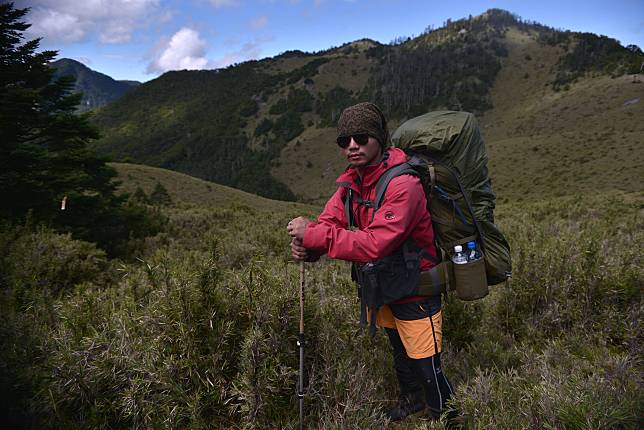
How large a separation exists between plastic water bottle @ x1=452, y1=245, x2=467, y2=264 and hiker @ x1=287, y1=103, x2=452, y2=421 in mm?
132

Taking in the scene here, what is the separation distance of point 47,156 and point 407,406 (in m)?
10.4

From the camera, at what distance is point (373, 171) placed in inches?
88.3

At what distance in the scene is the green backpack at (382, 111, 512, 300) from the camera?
86.0 inches

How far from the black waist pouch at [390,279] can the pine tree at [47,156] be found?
909 centimetres

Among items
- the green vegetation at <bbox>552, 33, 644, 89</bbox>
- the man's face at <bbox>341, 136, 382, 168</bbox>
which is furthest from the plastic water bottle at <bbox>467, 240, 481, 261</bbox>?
the green vegetation at <bbox>552, 33, 644, 89</bbox>

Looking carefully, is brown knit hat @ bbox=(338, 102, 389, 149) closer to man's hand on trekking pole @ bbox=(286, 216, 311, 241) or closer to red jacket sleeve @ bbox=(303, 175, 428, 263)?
red jacket sleeve @ bbox=(303, 175, 428, 263)

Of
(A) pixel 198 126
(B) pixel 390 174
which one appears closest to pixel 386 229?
(B) pixel 390 174

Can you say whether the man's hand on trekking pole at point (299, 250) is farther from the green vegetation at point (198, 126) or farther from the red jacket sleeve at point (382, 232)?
the green vegetation at point (198, 126)

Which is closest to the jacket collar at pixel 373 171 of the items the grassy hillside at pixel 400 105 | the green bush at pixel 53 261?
the green bush at pixel 53 261

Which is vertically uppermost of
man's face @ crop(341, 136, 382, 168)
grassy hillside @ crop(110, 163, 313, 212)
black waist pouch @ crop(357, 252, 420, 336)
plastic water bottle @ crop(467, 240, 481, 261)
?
man's face @ crop(341, 136, 382, 168)

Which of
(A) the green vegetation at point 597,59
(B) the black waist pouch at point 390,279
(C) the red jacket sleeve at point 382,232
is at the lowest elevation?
(B) the black waist pouch at point 390,279

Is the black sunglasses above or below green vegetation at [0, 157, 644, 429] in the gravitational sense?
above

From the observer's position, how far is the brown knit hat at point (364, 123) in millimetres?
2137

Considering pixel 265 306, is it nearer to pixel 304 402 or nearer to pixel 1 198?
pixel 304 402
